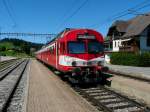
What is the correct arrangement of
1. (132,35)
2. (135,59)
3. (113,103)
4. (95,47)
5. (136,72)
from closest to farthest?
(113,103)
(95,47)
(136,72)
(135,59)
(132,35)

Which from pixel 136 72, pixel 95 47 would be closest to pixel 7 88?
pixel 95 47

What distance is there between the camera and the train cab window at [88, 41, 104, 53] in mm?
16719

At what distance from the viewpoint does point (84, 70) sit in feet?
53.0

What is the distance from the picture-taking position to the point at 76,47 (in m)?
16.6

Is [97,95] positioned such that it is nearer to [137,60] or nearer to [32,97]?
[32,97]

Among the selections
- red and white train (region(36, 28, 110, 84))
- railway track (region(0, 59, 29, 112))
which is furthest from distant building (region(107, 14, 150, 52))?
red and white train (region(36, 28, 110, 84))

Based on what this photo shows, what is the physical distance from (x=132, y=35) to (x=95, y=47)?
35416 millimetres

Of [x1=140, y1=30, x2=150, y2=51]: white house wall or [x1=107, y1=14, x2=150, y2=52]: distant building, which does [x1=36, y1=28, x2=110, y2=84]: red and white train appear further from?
[x1=140, y1=30, x2=150, y2=51]: white house wall

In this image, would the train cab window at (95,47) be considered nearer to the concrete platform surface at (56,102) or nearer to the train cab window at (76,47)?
the train cab window at (76,47)

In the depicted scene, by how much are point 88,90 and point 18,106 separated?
4793 millimetres

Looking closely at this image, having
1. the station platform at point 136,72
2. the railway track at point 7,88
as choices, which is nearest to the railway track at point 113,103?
the railway track at point 7,88

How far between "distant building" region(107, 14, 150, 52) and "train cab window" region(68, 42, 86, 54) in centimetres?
3309

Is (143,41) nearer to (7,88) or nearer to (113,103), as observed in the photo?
(7,88)

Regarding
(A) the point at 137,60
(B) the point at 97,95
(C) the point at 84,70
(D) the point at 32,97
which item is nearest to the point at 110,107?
(B) the point at 97,95
